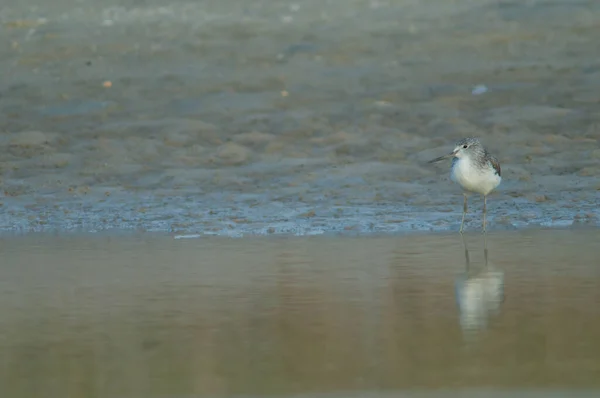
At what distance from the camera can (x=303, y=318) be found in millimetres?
6504

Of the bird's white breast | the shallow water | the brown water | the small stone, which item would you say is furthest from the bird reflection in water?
the small stone

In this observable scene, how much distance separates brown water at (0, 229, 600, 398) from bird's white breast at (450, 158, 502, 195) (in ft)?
4.77

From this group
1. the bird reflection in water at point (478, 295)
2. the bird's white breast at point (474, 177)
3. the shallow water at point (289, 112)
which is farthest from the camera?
the shallow water at point (289, 112)

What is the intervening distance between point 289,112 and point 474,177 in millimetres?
3533

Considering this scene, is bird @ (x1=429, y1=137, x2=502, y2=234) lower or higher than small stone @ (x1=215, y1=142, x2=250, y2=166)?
lower

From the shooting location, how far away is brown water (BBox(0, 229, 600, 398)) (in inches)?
202

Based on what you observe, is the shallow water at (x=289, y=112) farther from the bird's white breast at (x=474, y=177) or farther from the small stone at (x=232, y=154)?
the bird's white breast at (x=474, y=177)

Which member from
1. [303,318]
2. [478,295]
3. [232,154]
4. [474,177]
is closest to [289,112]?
[232,154]

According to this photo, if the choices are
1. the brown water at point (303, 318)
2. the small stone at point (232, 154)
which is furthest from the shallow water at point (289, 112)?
the brown water at point (303, 318)

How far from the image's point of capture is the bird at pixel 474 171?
1116 cm

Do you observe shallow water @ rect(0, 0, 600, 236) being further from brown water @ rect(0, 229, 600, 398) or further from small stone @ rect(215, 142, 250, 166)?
brown water @ rect(0, 229, 600, 398)

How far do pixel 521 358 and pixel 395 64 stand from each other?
33.7 ft

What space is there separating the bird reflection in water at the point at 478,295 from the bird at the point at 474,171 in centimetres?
266

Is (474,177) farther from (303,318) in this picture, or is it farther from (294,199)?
(303,318)
